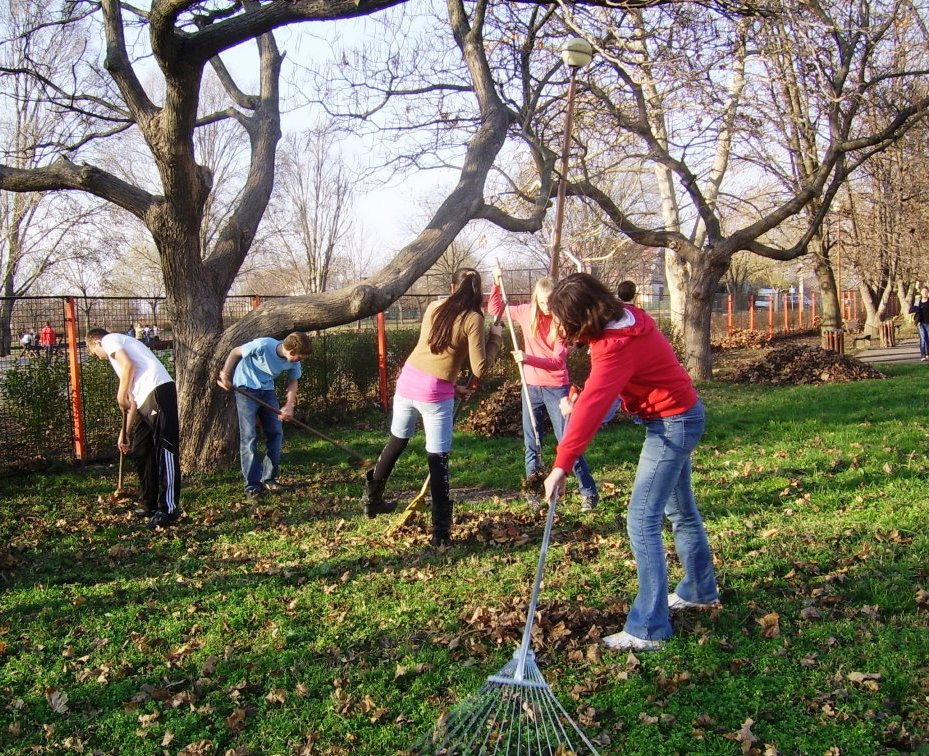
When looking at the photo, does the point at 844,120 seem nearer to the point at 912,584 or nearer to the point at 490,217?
the point at 490,217

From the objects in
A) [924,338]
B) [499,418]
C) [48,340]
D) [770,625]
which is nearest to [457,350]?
[770,625]

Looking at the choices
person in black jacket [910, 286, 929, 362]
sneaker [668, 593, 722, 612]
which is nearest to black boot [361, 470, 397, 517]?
sneaker [668, 593, 722, 612]

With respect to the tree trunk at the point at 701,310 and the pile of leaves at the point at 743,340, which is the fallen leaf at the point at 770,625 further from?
the pile of leaves at the point at 743,340

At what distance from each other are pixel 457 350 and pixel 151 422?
110 inches

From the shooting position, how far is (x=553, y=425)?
6.38m

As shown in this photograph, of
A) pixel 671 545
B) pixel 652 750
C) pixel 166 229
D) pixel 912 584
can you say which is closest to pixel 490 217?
pixel 166 229

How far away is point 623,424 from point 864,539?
471cm

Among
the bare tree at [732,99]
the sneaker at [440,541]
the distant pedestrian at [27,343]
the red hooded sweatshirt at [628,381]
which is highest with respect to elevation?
the bare tree at [732,99]

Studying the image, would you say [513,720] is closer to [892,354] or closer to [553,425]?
[553,425]

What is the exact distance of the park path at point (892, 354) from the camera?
17894 millimetres

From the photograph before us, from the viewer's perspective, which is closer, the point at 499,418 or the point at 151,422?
the point at 151,422

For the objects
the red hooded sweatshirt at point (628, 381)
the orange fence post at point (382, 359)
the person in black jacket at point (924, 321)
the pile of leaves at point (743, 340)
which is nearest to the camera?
the red hooded sweatshirt at point (628, 381)

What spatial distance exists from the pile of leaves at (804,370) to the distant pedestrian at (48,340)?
11.2 meters

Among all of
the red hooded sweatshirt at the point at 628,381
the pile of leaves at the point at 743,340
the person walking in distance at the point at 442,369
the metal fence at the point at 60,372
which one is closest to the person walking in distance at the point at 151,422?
the metal fence at the point at 60,372
